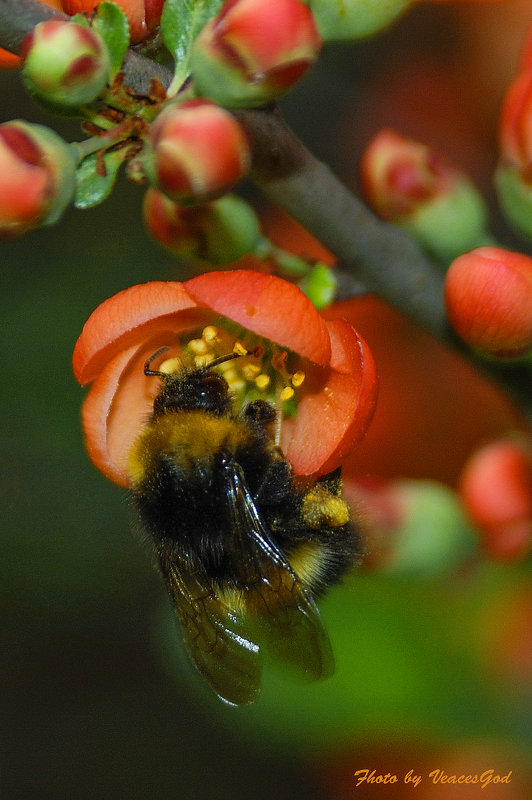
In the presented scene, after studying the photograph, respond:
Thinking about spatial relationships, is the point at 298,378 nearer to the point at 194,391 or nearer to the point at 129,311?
the point at 194,391

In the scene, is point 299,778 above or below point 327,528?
below

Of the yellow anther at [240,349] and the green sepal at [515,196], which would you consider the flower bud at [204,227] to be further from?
the green sepal at [515,196]

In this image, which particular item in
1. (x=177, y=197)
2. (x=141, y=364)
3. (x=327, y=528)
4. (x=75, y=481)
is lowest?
(x=75, y=481)

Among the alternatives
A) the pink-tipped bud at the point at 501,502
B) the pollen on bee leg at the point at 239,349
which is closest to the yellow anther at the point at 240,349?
the pollen on bee leg at the point at 239,349

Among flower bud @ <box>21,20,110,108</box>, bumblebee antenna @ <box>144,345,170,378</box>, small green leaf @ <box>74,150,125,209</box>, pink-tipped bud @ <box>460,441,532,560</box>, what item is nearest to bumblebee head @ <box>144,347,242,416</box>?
bumblebee antenna @ <box>144,345,170,378</box>

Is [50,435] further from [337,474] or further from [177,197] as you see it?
[177,197]

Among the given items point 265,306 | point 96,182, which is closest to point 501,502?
point 265,306

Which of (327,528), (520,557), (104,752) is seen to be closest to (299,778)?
(104,752)

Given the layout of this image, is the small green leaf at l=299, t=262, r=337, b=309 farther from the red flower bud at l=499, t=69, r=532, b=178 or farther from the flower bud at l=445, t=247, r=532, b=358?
the red flower bud at l=499, t=69, r=532, b=178
